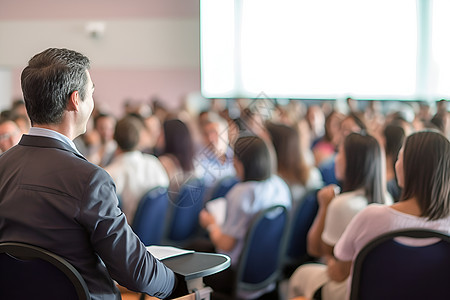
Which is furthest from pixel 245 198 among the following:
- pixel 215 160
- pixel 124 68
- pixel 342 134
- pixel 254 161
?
pixel 124 68

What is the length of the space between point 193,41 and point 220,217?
21.0 ft

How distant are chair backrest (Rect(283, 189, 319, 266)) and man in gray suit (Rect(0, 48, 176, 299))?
178 cm

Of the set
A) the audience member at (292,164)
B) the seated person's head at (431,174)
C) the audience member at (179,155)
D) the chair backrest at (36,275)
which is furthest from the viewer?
the audience member at (179,155)

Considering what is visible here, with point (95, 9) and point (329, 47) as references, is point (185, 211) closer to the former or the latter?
point (95, 9)

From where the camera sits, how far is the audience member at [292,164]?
11.6 ft

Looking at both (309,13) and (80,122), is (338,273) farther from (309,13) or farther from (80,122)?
(309,13)

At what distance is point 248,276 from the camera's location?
9.03 ft

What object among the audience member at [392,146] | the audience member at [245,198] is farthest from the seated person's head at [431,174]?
the audience member at [392,146]

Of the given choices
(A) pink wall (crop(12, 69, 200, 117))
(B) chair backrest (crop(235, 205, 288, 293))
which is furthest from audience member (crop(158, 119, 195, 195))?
(A) pink wall (crop(12, 69, 200, 117))

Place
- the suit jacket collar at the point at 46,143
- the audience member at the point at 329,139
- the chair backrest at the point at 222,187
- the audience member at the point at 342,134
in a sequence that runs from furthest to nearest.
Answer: the audience member at the point at 329,139
the audience member at the point at 342,134
the chair backrest at the point at 222,187
the suit jacket collar at the point at 46,143

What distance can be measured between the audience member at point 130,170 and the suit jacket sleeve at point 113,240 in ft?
7.17

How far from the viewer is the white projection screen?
8688 millimetres

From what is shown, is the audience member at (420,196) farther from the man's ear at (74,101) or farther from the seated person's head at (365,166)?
the man's ear at (74,101)

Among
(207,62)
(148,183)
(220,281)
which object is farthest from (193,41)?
(220,281)
